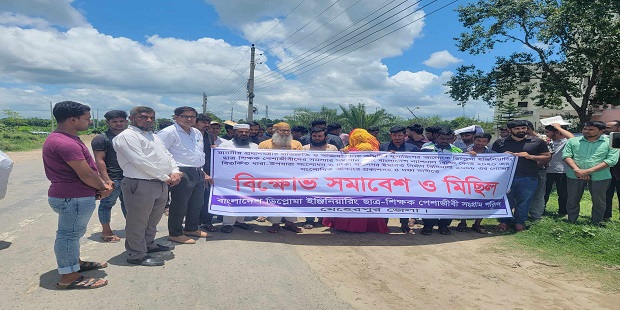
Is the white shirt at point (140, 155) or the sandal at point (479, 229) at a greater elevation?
the white shirt at point (140, 155)

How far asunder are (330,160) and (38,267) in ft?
11.8

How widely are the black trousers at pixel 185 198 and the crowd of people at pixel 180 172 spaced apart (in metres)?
0.01

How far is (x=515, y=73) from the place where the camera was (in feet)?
46.4

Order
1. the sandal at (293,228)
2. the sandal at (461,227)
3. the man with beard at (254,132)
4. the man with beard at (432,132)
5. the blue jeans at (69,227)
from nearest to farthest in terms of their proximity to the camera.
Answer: the blue jeans at (69,227) → the sandal at (293,228) → the sandal at (461,227) → the man with beard at (432,132) → the man with beard at (254,132)

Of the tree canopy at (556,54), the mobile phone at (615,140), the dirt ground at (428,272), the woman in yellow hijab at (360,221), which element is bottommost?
the dirt ground at (428,272)

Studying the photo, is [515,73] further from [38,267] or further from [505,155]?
[38,267]

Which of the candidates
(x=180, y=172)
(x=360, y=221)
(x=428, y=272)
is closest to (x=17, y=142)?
(x=180, y=172)

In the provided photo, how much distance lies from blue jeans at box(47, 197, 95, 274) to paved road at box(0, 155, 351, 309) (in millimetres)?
249

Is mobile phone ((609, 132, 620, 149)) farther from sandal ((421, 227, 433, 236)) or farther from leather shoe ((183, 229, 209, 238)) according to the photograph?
leather shoe ((183, 229, 209, 238))

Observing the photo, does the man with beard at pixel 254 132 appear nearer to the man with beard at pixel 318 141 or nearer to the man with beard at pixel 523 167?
the man with beard at pixel 318 141

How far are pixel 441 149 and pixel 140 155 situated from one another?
445cm

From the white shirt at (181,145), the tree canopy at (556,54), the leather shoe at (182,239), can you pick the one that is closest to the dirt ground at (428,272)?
the leather shoe at (182,239)

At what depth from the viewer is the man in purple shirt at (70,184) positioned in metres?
3.14

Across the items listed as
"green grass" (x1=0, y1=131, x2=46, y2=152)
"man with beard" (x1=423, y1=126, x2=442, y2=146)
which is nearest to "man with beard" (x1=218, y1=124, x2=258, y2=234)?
"man with beard" (x1=423, y1=126, x2=442, y2=146)
